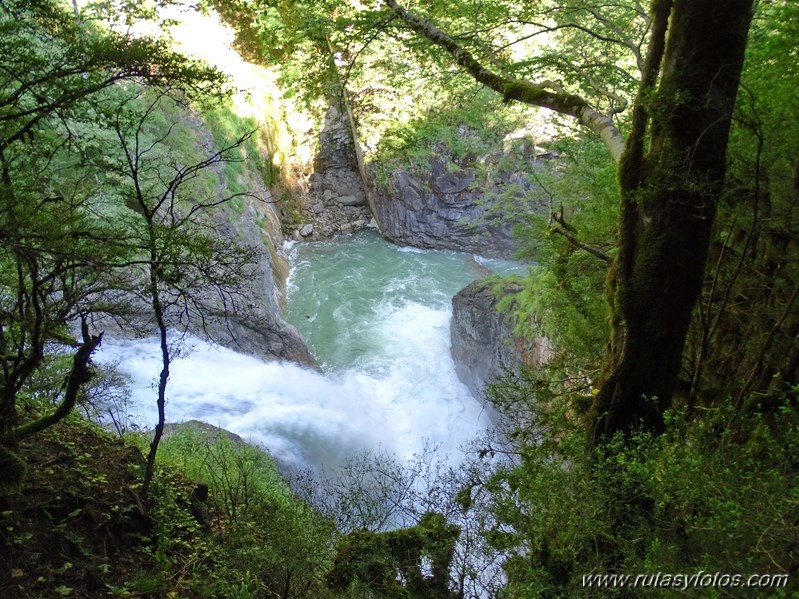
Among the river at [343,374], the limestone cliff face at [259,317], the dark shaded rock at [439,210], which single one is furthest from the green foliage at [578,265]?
the dark shaded rock at [439,210]

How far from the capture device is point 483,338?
11273mm

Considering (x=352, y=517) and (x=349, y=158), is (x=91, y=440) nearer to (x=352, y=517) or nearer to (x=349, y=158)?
(x=352, y=517)

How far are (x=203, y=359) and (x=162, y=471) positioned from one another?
5046 mm

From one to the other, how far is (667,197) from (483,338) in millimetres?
8067

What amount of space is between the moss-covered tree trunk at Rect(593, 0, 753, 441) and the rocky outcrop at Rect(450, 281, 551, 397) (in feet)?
15.9

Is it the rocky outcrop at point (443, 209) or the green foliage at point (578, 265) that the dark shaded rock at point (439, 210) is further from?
the green foliage at point (578, 265)

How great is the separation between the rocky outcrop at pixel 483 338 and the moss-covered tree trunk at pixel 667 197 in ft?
15.9

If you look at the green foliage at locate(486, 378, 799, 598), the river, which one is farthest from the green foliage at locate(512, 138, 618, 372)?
the river

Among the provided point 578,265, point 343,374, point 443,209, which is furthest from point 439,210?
point 578,265

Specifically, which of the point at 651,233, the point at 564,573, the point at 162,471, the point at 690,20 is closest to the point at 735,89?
the point at 690,20

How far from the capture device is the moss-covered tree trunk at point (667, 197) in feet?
9.90

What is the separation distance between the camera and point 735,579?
2.32 m

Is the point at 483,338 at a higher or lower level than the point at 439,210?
lower

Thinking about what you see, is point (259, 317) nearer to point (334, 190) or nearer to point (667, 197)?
point (667, 197)
